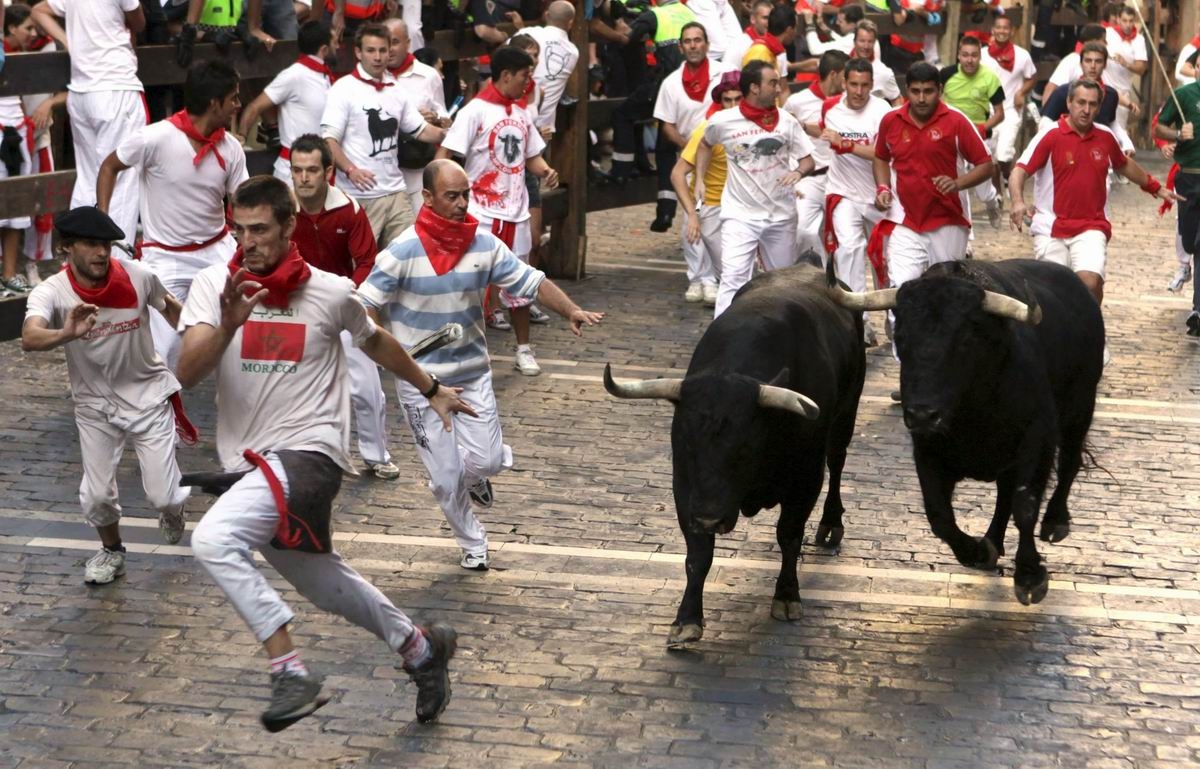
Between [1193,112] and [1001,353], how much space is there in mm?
7709

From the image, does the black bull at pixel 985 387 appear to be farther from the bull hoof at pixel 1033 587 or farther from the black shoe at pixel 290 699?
the black shoe at pixel 290 699

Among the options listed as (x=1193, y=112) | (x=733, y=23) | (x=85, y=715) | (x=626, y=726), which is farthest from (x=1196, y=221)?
(x=85, y=715)

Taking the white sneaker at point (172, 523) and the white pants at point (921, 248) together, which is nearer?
the white sneaker at point (172, 523)

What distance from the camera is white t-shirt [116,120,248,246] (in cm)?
1052

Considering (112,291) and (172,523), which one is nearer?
(112,291)

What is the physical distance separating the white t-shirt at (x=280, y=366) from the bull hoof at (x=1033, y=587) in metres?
3.28

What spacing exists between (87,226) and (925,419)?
3829 millimetres

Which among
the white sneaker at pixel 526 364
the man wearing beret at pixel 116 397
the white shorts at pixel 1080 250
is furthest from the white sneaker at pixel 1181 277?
the man wearing beret at pixel 116 397

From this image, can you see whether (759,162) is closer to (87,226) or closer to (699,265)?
(699,265)

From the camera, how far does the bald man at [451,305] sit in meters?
8.70

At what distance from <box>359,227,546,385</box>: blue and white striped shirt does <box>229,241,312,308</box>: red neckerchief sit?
74.0 inches

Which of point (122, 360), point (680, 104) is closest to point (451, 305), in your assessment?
point (122, 360)

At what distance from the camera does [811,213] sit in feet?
48.7

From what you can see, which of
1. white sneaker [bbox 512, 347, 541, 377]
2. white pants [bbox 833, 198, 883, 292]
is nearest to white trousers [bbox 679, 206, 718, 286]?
white pants [bbox 833, 198, 883, 292]
